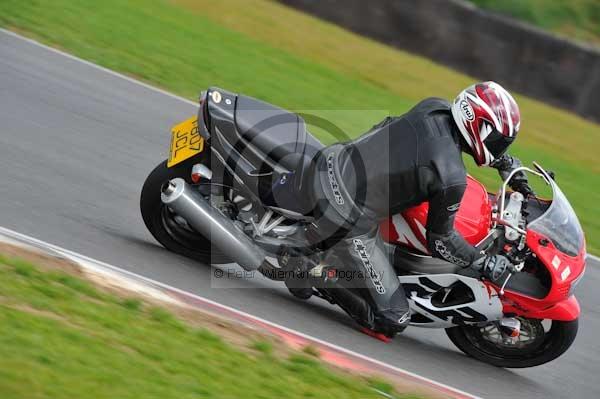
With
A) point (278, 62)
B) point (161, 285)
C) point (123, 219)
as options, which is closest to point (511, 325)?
point (161, 285)

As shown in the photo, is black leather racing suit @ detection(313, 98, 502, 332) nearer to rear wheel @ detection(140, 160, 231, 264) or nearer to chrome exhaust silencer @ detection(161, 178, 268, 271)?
chrome exhaust silencer @ detection(161, 178, 268, 271)

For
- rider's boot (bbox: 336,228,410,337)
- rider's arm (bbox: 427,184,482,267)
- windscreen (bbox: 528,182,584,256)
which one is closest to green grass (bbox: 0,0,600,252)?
windscreen (bbox: 528,182,584,256)

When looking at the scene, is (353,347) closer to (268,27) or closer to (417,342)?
(417,342)

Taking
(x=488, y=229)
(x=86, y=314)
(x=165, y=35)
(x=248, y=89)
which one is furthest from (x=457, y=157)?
(x=165, y=35)

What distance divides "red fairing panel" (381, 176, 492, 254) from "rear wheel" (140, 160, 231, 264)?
4.12ft

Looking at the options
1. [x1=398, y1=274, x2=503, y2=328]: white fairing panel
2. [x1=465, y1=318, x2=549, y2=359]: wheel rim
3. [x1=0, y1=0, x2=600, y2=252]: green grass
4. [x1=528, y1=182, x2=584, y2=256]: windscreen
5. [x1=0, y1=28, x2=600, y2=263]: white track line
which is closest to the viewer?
[x1=528, y1=182, x2=584, y2=256]: windscreen

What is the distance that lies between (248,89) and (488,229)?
20.3ft

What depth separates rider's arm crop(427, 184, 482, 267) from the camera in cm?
555

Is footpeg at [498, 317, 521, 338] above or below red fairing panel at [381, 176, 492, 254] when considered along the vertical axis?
below

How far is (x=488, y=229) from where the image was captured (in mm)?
6086

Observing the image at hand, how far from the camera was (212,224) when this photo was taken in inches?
242

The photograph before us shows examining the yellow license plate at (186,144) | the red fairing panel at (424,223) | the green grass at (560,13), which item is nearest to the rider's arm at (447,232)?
the red fairing panel at (424,223)

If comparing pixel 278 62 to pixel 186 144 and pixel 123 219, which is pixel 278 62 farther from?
pixel 186 144

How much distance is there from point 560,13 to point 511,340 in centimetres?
1258
